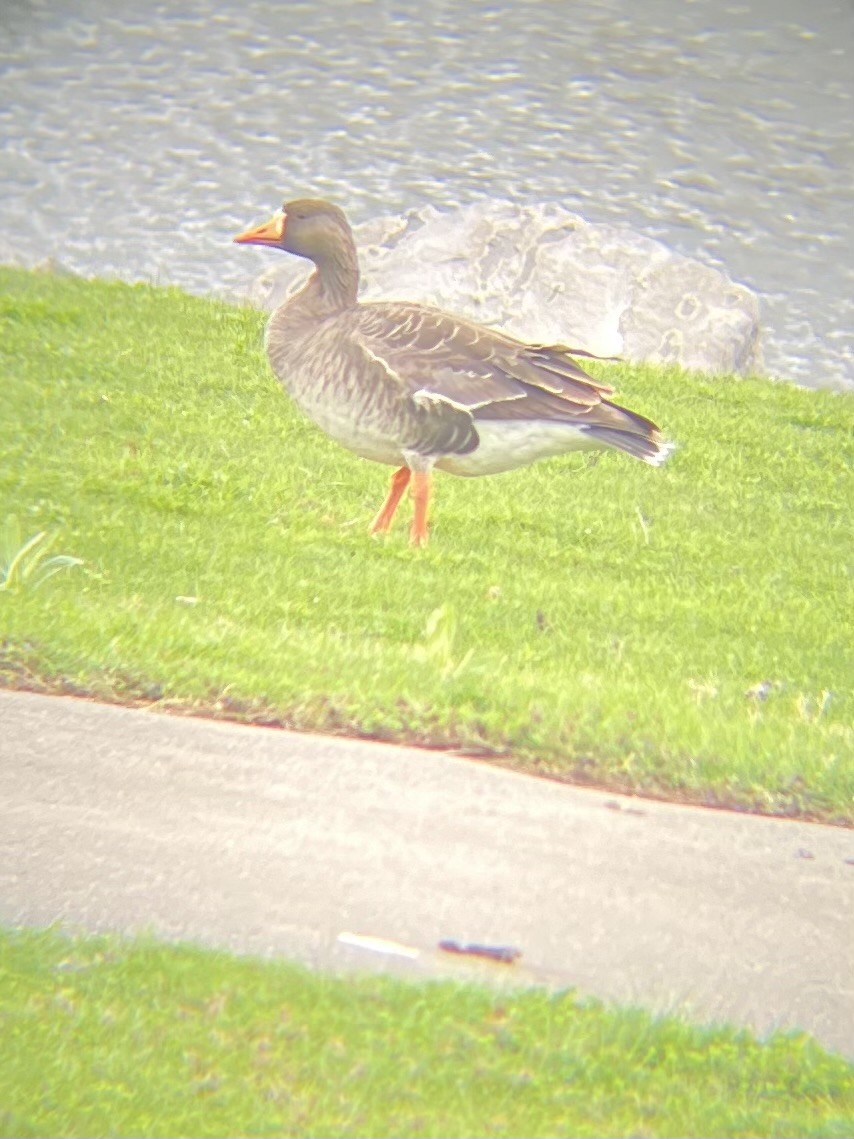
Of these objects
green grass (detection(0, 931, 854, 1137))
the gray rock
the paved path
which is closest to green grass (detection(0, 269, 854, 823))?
the paved path

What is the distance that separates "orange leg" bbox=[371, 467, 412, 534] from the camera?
9234 millimetres

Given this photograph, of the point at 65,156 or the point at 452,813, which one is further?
the point at 65,156

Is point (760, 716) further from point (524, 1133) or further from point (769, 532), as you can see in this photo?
point (769, 532)

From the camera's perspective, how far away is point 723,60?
28000 millimetres

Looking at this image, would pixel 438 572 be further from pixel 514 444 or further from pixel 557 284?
pixel 557 284

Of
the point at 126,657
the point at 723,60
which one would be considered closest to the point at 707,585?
the point at 126,657

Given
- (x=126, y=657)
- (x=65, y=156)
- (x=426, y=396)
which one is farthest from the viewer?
(x=65, y=156)

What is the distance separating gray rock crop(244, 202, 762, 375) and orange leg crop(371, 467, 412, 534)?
16.0 feet

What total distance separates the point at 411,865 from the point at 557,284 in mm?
10149

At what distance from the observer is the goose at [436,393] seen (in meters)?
8.48

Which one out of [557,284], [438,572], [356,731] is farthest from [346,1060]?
[557,284]

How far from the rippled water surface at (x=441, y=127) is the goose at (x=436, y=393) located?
7.77 meters

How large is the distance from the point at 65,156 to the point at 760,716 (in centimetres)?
1744

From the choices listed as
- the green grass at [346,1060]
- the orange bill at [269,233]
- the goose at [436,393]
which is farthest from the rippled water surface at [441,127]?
the green grass at [346,1060]
